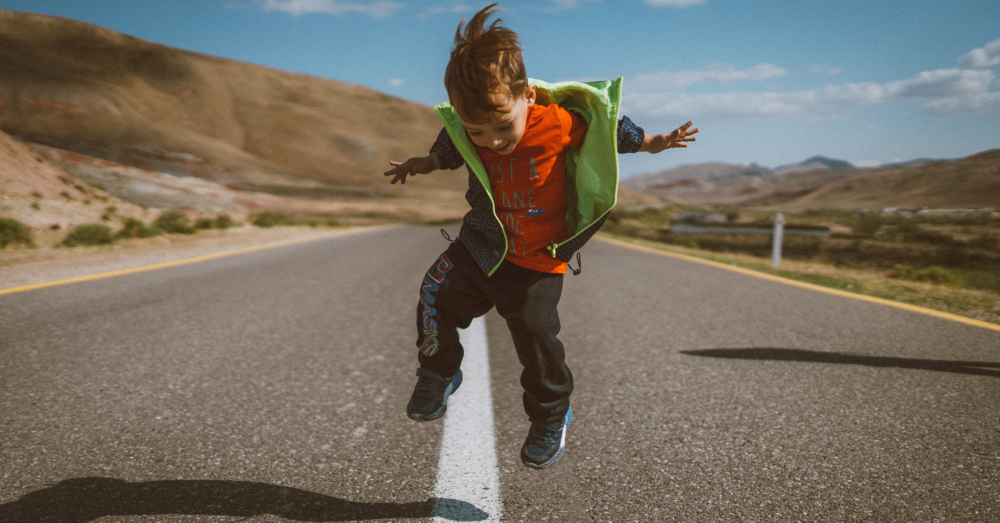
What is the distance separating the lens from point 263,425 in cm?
270

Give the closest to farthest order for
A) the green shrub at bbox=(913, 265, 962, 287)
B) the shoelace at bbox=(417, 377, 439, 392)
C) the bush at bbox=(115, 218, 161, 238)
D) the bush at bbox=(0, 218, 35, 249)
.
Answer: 1. the shoelace at bbox=(417, 377, 439, 392)
2. the green shrub at bbox=(913, 265, 962, 287)
3. the bush at bbox=(0, 218, 35, 249)
4. the bush at bbox=(115, 218, 161, 238)

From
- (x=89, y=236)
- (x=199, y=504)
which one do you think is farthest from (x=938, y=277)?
(x=89, y=236)

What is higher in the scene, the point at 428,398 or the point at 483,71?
the point at 483,71

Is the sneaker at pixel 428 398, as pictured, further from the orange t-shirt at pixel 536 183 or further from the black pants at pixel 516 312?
the orange t-shirt at pixel 536 183

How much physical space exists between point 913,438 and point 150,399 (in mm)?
3643

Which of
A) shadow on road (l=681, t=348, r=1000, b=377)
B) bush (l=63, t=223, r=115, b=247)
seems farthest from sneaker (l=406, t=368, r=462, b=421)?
bush (l=63, t=223, r=115, b=247)

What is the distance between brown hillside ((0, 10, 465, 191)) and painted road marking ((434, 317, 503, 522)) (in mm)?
74857

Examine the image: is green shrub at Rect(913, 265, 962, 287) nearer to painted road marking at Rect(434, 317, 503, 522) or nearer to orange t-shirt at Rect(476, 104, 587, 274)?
painted road marking at Rect(434, 317, 503, 522)

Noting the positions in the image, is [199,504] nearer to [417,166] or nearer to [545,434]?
[545,434]

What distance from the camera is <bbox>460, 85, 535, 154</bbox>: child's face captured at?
5.87 feet

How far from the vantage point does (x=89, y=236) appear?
41.0ft

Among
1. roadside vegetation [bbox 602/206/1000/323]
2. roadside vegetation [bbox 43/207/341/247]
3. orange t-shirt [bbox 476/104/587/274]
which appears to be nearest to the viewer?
orange t-shirt [bbox 476/104/587/274]

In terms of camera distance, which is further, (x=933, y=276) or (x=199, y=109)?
(x=199, y=109)

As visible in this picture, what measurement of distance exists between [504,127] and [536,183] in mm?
262
